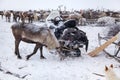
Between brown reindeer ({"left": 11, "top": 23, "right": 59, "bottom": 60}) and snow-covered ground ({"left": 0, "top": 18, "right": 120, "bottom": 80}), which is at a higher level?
brown reindeer ({"left": 11, "top": 23, "right": 59, "bottom": 60})

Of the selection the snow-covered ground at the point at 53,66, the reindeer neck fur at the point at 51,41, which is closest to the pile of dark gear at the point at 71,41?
the snow-covered ground at the point at 53,66

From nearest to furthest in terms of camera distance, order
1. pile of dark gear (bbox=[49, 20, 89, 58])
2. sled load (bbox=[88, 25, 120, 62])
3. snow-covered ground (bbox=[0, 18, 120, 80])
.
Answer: snow-covered ground (bbox=[0, 18, 120, 80]) → pile of dark gear (bbox=[49, 20, 89, 58]) → sled load (bbox=[88, 25, 120, 62])

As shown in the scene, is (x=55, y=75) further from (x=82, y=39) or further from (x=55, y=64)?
(x=82, y=39)

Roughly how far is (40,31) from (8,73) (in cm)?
232

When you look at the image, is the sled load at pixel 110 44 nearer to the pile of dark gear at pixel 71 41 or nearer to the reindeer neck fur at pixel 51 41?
the pile of dark gear at pixel 71 41

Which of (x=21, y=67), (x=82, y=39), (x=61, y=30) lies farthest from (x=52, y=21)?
(x=21, y=67)

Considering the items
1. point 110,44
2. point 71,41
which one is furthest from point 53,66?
point 110,44

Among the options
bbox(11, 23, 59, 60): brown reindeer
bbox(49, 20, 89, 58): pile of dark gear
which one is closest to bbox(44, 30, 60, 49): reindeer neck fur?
bbox(11, 23, 59, 60): brown reindeer

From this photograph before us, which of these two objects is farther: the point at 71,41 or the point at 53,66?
the point at 71,41

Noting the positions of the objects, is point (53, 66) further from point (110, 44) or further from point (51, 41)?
point (110, 44)

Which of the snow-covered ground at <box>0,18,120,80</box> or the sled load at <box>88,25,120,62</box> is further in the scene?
the sled load at <box>88,25,120,62</box>

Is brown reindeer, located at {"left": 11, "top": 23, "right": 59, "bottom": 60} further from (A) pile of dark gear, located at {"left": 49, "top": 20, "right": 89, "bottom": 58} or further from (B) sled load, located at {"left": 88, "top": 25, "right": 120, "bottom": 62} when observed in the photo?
(B) sled load, located at {"left": 88, "top": 25, "right": 120, "bottom": 62}

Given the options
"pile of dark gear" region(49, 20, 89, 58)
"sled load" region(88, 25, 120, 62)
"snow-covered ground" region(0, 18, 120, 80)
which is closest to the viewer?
"snow-covered ground" region(0, 18, 120, 80)

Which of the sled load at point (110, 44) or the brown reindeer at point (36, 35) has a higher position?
the brown reindeer at point (36, 35)
